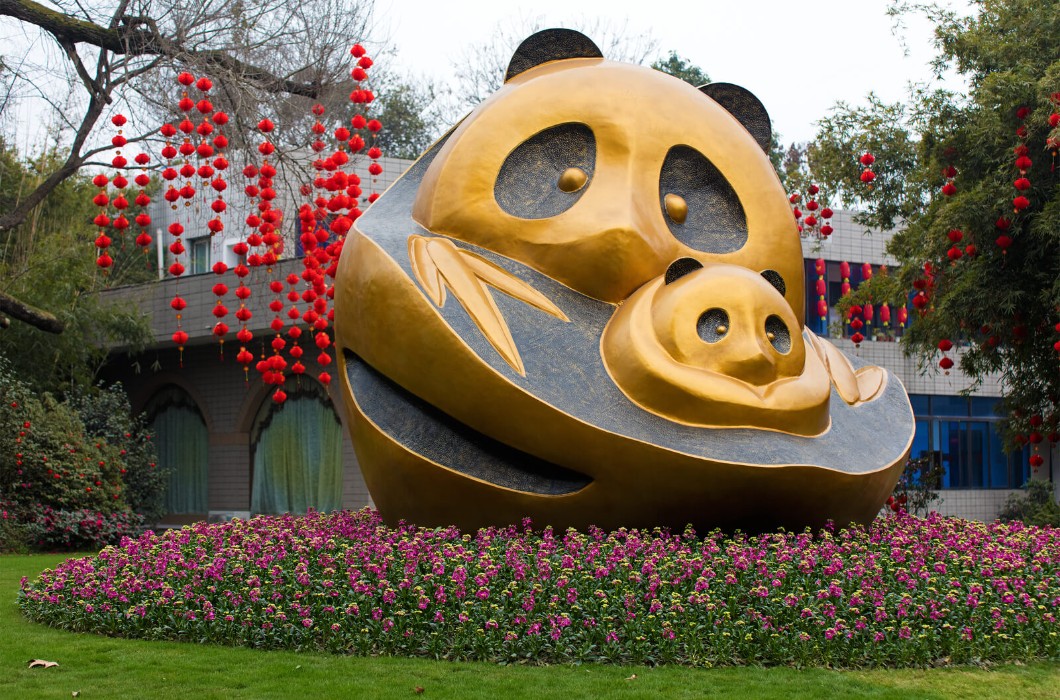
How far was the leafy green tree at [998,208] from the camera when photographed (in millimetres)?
14039

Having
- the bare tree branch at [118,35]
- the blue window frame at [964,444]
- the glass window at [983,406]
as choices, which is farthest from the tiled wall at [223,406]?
the glass window at [983,406]

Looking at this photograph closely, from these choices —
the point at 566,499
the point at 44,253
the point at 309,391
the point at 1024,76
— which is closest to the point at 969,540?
the point at 566,499

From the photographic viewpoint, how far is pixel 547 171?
32.7ft

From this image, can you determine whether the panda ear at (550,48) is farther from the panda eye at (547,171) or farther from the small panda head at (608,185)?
the panda eye at (547,171)

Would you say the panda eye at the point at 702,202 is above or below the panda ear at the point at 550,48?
below

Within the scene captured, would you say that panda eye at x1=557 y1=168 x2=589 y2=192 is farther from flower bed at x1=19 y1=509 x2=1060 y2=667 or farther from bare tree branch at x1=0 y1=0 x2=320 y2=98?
bare tree branch at x1=0 y1=0 x2=320 y2=98

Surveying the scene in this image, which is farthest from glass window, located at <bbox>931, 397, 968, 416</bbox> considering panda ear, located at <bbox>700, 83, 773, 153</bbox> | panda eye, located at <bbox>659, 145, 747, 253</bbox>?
panda eye, located at <bbox>659, 145, 747, 253</bbox>

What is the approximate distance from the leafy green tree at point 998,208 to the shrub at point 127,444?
12.5 meters

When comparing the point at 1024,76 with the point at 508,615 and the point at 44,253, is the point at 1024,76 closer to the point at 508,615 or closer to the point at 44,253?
the point at 508,615

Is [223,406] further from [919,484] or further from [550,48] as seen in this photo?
[919,484]

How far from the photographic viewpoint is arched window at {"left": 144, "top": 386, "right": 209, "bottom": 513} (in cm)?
2297

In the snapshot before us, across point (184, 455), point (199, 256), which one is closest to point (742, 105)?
point (184, 455)

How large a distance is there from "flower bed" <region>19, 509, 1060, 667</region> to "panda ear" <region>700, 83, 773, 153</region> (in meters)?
4.22

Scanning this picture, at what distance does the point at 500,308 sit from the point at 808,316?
63.9 feet
